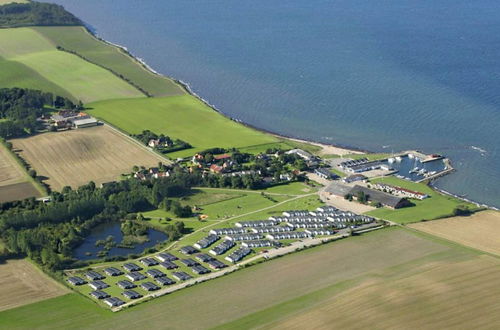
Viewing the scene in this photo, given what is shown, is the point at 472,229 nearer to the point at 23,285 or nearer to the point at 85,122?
the point at 23,285

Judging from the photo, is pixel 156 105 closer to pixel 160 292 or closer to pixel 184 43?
pixel 184 43

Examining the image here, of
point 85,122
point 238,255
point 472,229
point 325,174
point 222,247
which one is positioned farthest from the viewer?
point 85,122

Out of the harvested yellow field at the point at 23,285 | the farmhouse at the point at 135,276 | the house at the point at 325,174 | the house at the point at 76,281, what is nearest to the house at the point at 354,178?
the house at the point at 325,174

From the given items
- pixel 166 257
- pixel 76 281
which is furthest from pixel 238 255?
pixel 76 281

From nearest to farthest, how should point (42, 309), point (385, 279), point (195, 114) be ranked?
1. point (42, 309)
2. point (385, 279)
3. point (195, 114)

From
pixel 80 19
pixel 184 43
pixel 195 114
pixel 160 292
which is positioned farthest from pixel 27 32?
pixel 160 292

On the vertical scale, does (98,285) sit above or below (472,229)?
below

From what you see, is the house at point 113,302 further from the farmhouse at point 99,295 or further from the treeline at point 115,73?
the treeline at point 115,73
